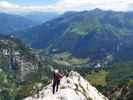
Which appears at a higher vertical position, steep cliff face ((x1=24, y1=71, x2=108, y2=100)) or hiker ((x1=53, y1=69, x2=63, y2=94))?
hiker ((x1=53, y1=69, x2=63, y2=94))

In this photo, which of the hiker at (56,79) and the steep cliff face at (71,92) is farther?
the hiker at (56,79)

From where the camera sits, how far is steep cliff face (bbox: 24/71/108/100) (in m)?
54.2

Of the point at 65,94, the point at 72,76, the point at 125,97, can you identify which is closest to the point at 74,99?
the point at 65,94

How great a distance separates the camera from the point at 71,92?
55.4m

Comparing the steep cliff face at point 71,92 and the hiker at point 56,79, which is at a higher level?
the hiker at point 56,79

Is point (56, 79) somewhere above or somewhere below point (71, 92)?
above

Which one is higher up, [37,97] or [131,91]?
[37,97]

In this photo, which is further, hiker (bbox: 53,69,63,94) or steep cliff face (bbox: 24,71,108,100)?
hiker (bbox: 53,69,63,94)

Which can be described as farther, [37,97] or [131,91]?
[131,91]

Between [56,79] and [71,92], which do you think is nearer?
[71,92]

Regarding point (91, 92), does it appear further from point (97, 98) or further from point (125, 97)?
point (125, 97)

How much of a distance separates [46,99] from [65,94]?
9.15 ft

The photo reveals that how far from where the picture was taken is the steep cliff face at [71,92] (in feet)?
178

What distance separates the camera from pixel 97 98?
5984 centimetres
